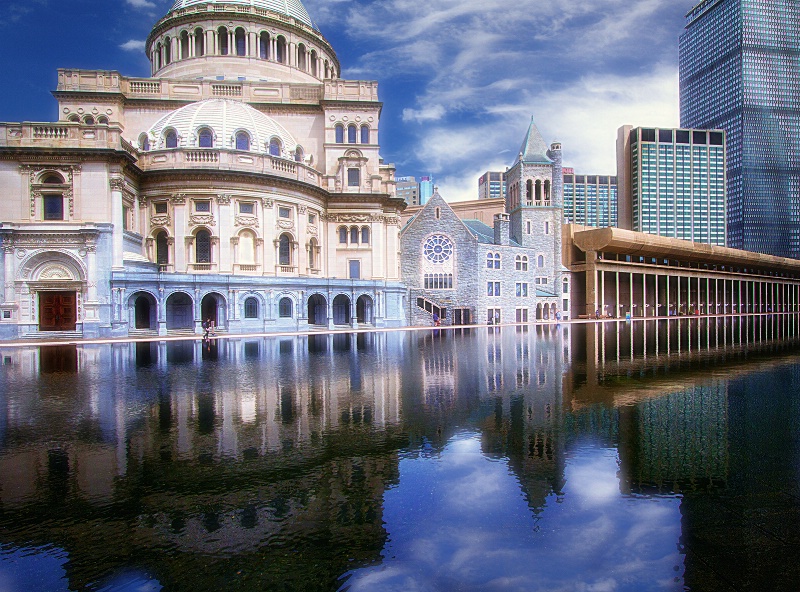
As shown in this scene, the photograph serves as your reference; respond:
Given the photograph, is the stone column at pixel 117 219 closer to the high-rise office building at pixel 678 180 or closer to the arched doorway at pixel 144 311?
the arched doorway at pixel 144 311

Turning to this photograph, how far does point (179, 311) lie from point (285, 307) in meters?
8.95

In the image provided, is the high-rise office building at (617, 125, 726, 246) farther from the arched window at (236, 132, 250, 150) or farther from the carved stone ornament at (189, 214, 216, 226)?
the carved stone ornament at (189, 214, 216, 226)

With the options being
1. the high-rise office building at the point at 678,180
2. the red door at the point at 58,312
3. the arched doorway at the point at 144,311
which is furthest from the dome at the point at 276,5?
the high-rise office building at the point at 678,180

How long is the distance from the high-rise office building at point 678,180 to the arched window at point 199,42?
5463 inches

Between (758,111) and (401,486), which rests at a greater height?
(758,111)

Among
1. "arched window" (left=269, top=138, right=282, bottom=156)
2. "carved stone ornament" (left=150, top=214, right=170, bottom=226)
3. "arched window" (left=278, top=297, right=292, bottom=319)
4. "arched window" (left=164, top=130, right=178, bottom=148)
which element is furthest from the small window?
"arched window" (left=164, top=130, right=178, bottom=148)

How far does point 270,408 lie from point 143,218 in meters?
40.5

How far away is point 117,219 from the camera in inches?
1556

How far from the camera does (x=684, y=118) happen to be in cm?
19050

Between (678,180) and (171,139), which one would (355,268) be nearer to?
(171,139)

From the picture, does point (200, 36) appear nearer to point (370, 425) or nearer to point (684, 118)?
point (370, 425)

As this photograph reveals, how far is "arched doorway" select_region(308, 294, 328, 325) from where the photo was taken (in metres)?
51.3

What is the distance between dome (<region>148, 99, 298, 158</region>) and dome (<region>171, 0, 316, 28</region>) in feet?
59.3

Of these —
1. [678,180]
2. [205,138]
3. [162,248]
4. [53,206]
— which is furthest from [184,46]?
[678,180]
